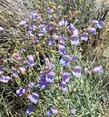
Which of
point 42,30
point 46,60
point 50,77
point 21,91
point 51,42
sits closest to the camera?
point 50,77

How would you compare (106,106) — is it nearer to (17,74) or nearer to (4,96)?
(17,74)

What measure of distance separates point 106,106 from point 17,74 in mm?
669

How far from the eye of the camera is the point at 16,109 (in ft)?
10.3

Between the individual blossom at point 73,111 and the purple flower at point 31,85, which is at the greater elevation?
the purple flower at point 31,85

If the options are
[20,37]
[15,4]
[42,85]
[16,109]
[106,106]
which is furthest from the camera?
[15,4]

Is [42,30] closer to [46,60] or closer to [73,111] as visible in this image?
[46,60]

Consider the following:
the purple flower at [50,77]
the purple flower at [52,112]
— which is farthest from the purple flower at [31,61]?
the purple flower at [52,112]

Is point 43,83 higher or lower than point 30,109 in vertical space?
higher

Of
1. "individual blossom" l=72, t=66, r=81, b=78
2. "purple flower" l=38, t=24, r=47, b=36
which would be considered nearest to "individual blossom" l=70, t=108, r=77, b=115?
"individual blossom" l=72, t=66, r=81, b=78

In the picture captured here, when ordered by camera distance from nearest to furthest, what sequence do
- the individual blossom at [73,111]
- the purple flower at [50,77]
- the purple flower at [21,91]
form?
the purple flower at [50,77], the individual blossom at [73,111], the purple flower at [21,91]

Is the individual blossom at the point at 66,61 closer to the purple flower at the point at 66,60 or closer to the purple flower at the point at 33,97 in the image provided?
the purple flower at the point at 66,60

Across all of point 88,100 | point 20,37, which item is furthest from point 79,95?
point 20,37

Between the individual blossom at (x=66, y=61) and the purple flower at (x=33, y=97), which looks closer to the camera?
the individual blossom at (x=66, y=61)

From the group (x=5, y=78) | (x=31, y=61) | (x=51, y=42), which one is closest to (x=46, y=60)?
(x=31, y=61)
